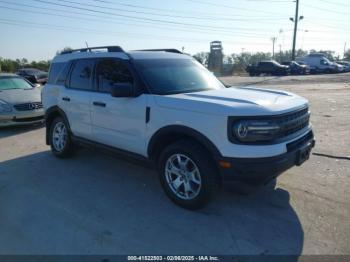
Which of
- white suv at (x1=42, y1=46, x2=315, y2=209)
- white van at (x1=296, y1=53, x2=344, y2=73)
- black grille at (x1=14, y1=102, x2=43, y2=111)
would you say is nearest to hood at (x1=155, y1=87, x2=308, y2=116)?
white suv at (x1=42, y1=46, x2=315, y2=209)

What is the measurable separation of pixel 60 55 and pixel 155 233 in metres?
→ 4.17

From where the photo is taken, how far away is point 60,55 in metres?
6.22

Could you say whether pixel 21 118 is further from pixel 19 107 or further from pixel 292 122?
pixel 292 122

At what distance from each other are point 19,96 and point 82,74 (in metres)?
4.61

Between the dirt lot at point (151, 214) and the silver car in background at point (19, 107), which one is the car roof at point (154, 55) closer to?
the dirt lot at point (151, 214)

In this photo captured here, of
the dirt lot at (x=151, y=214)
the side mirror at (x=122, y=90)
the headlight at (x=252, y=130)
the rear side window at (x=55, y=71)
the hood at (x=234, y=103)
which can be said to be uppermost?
the rear side window at (x=55, y=71)

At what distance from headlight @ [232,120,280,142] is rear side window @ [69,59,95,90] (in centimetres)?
281

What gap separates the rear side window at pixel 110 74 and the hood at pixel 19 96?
184 inches

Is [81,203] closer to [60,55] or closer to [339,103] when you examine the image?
[60,55]

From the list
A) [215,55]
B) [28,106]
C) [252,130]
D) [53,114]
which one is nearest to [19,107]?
[28,106]

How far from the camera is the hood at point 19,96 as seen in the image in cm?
880

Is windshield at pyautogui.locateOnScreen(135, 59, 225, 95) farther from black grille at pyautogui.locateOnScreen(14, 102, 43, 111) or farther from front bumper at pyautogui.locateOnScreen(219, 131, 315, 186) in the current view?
black grille at pyautogui.locateOnScreen(14, 102, 43, 111)

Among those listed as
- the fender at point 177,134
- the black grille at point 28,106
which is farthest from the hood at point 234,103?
the black grille at point 28,106

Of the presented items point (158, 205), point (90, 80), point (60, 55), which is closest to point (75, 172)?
point (90, 80)
